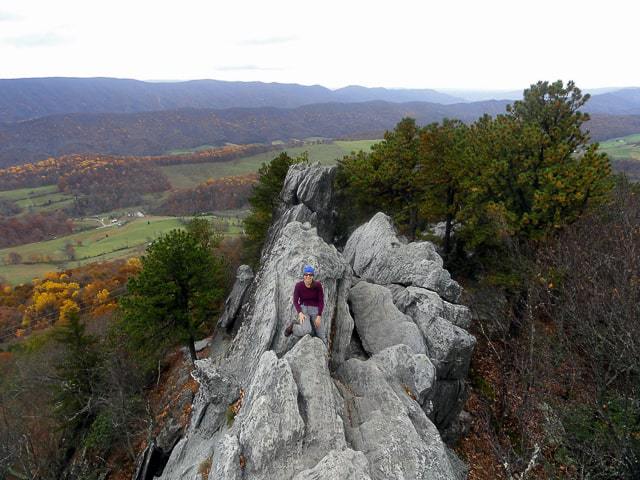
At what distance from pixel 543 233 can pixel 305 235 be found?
14480mm

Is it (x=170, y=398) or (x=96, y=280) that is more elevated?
(x=170, y=398)

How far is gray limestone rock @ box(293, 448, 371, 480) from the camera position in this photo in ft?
28.9


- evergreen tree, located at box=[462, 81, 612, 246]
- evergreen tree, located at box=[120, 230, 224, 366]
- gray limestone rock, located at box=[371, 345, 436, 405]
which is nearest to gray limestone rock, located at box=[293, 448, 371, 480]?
gray limestone rock, located at box=[371, 345, 436, 405]

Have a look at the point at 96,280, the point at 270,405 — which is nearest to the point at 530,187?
the point at 270,405

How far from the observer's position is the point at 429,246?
74.4 feet

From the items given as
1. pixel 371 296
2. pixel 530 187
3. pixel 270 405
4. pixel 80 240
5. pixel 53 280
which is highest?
pixel 530 187

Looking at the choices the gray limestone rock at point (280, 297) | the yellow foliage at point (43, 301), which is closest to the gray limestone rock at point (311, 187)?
the gray limestone rock at point (280, 297)

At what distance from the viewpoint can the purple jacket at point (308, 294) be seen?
557 inches

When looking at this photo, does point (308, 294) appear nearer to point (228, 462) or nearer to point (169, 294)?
point (228, 462)

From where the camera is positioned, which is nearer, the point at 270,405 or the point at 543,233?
the point at 270,405

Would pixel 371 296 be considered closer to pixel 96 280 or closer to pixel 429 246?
pixel 429 246

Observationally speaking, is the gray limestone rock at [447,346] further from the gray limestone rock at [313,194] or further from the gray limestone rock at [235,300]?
the gray limestone rock at [313,194]

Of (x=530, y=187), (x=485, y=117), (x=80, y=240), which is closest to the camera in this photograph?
(x=530, y=187)

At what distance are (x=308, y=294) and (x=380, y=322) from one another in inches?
203
